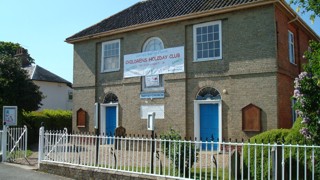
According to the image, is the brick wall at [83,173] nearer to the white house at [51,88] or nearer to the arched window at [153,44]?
the arched window at [153,44]

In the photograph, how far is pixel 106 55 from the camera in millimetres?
21953

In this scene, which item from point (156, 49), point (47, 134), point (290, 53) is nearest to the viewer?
point (47, 134)

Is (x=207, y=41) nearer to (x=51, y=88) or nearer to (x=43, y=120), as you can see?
(x=43, y=120)

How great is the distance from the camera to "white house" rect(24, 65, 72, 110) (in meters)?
38.1

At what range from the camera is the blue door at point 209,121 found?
1727cm

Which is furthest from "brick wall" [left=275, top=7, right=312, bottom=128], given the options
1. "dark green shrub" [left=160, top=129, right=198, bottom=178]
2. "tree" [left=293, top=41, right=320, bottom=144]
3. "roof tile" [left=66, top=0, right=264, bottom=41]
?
"dark green shrub" [left=160, top=129, right=198, bottom=178]

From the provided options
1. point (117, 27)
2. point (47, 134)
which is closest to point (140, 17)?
point (117, 27)

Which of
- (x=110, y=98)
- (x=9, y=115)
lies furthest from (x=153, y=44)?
(x=9, y=115)

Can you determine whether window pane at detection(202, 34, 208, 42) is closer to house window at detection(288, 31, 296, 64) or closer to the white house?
house window at detection(288, 31, 296, 64)

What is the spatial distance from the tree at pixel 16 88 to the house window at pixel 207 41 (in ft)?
35.7

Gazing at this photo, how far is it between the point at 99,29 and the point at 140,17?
9.45 ft

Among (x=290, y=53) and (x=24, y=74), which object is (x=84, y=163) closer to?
(x=290, y=53)

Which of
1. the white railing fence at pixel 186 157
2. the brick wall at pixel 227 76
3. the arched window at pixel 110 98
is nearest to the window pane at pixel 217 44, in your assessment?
the brick wall at pixel 227 76

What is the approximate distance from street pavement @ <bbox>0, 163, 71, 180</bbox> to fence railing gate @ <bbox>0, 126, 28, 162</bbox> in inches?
50.4
